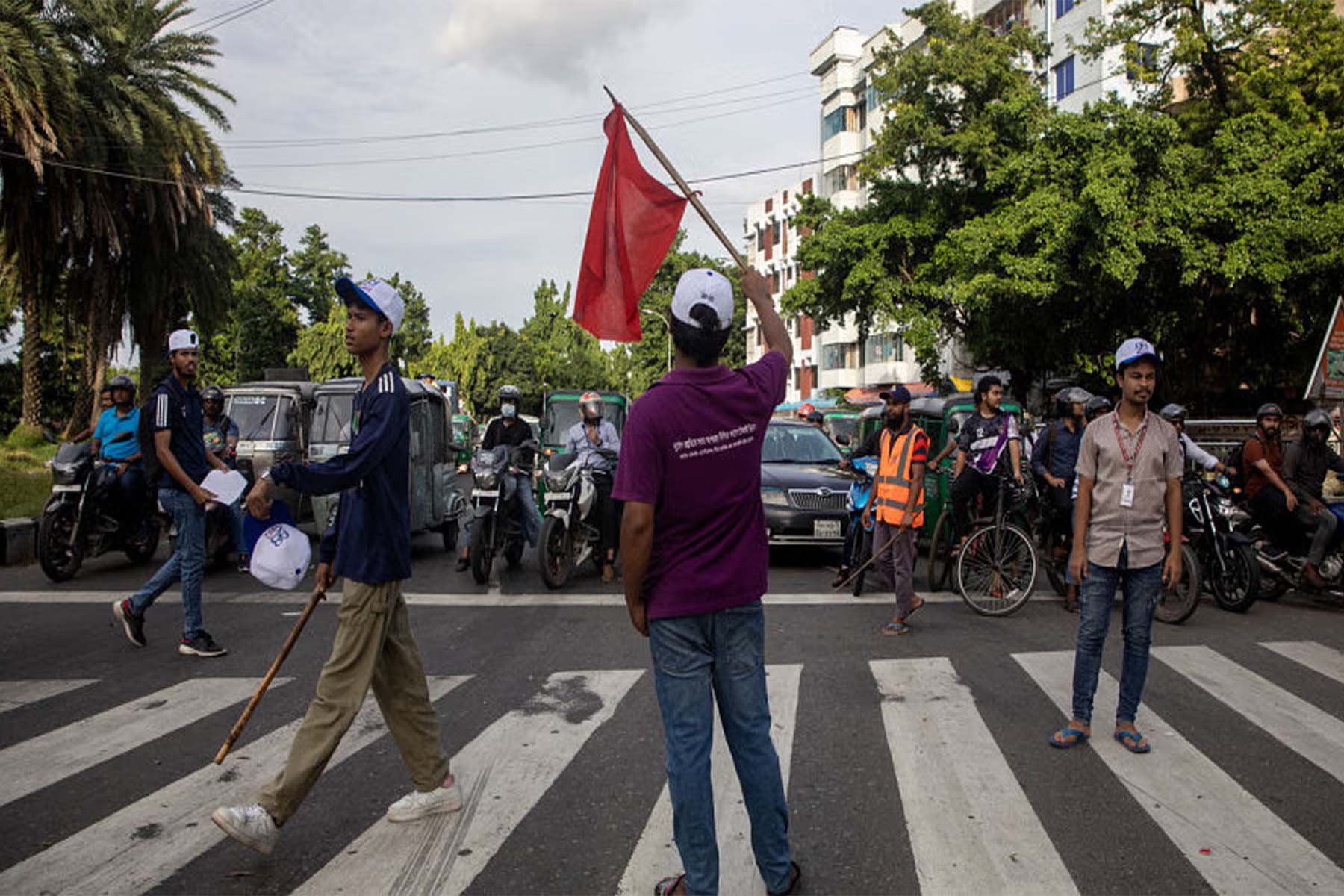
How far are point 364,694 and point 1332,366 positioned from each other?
1166 centimetres

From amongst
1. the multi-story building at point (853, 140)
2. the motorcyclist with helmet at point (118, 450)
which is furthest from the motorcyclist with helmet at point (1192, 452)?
the multi-story building at point (853, 140)

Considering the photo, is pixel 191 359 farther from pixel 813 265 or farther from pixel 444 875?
pixel 813 265

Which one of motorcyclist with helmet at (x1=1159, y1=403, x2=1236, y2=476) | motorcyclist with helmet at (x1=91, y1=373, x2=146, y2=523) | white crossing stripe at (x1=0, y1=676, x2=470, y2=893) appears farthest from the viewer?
motorcyclist with helmet at (x1=91, y1=373, x2=146, y2=523)

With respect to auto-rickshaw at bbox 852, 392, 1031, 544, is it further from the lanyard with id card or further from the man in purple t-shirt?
the man in purple t-shirt

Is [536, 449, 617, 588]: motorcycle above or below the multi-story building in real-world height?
below

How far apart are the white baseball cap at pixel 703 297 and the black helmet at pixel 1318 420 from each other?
8100 millimetres

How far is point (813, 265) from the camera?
31.5 m

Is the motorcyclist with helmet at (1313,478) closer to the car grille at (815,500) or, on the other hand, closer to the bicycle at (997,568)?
the bicycle at (997,568)

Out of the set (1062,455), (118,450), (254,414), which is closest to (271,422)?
(254,414)

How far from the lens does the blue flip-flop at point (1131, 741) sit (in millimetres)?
4910

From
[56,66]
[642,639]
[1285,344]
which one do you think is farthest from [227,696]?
[1285,344]

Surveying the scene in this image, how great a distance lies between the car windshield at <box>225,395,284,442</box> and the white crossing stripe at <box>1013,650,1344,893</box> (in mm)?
12230

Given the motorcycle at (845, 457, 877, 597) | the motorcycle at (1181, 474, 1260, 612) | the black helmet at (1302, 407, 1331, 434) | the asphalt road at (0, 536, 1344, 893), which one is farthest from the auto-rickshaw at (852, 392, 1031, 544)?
the asphalt road at (0, 536, 1344, 893)

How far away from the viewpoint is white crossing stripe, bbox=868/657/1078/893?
354 cm
